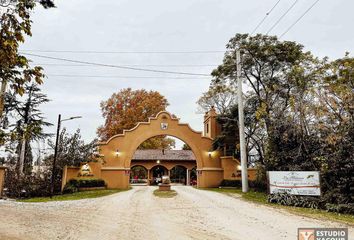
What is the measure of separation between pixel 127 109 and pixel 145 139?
954 cm

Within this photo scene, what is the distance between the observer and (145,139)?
78.4 ft

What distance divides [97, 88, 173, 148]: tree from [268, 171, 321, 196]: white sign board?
21.0m

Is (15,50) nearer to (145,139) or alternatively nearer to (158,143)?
(145,139)

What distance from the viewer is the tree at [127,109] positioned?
3156 cm

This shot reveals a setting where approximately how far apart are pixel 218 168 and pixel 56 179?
44.2 ft

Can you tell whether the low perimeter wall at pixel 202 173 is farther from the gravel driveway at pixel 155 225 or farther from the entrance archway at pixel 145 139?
the gravel driveway at pixel 155 225

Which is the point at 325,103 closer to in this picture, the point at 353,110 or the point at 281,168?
the point at 353,110

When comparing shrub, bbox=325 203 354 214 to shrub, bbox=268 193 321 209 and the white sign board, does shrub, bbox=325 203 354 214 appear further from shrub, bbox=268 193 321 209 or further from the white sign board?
the white sign board

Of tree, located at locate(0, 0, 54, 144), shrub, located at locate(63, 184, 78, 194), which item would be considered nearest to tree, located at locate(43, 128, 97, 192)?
shrub, located at locate(63, 184, 78, 194)

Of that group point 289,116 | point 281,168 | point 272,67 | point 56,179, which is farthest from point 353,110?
point 56,179

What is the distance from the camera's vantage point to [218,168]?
24.0 meters

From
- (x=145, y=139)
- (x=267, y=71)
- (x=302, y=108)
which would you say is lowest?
(x=145, y=139)

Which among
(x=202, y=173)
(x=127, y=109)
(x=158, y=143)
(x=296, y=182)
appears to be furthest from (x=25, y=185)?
(x=158, y=143)

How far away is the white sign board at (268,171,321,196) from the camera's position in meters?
11.7
